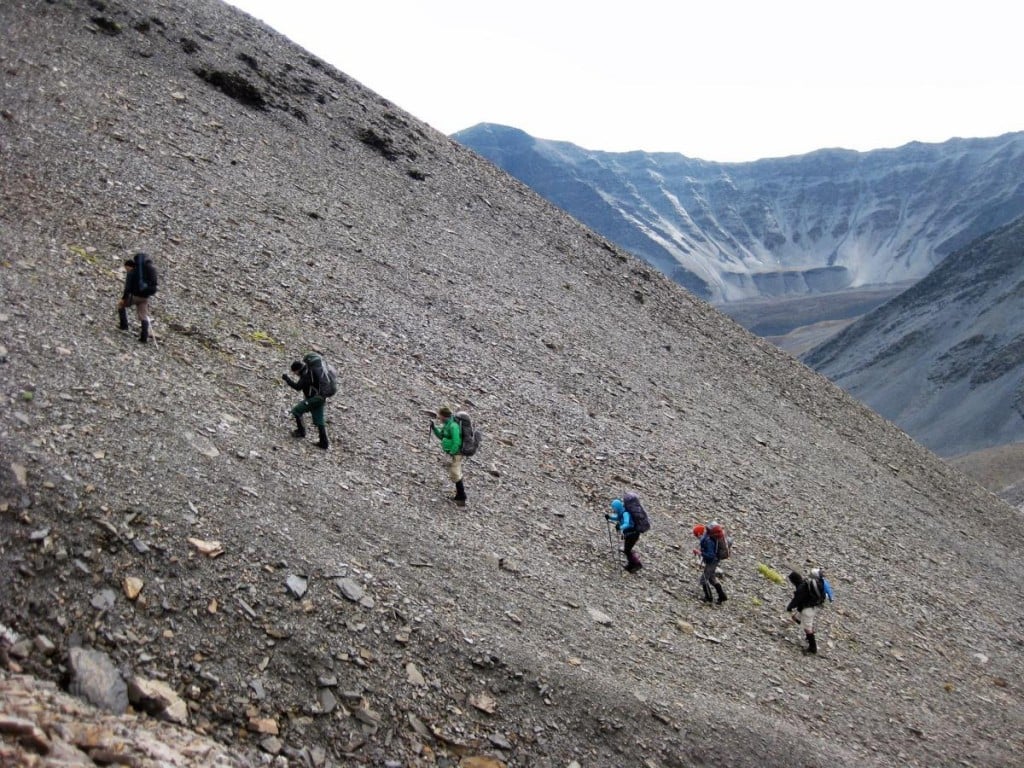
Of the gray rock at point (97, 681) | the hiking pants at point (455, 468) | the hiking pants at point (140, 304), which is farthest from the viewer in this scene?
the hiking pants at point (455, 468)

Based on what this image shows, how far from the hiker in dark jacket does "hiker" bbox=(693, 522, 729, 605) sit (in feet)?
26.2

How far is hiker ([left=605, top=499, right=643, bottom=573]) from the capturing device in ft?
51.2

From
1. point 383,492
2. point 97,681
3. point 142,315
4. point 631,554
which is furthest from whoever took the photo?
point 631,554

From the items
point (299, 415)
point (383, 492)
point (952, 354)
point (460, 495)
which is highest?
point (952, 354)

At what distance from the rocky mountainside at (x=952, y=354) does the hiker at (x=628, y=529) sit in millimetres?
92540

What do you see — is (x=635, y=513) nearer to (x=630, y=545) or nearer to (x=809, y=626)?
(x=630, y=545)

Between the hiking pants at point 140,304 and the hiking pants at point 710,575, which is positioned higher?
the hiking pants at point 140,304

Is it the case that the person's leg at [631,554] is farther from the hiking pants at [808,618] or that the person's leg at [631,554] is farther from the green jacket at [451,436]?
the green jacket at [451,436]

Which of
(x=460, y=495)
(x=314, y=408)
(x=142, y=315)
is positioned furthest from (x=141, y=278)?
(x=460, y=495)

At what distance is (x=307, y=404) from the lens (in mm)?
14477

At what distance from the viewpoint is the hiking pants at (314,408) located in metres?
14.3

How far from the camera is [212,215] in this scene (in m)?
24.3

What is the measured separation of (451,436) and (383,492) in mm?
1708

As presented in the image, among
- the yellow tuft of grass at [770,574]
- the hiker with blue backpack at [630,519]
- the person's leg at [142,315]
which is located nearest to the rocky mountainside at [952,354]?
the yellow tuft of grass at [770,574]
